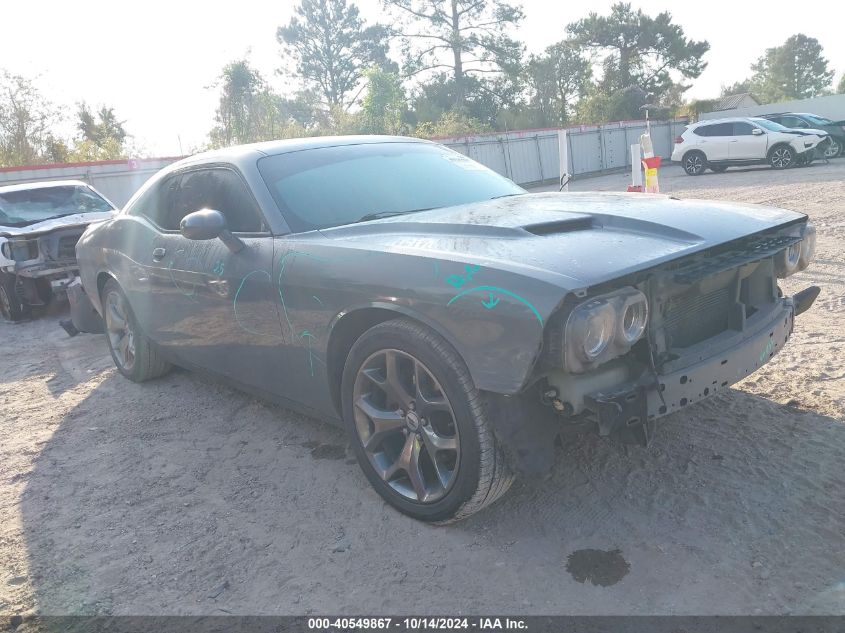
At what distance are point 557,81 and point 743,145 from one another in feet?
86.9

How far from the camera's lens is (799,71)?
3022 inches

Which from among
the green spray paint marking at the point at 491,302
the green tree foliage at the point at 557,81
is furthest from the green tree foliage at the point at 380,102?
the green spray paint marking at the point at 491,302

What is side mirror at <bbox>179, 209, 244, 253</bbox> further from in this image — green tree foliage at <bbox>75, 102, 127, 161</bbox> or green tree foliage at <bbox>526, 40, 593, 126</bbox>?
green tree foliage at <bbox>526, 40, 593, 126</bbox>

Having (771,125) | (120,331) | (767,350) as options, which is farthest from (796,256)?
(771,125)

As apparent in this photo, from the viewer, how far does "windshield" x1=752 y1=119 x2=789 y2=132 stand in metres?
19.0

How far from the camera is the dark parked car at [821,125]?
20.4m

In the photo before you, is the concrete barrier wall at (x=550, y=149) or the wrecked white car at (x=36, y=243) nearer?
the wrecked white car at (x=36, y=243)

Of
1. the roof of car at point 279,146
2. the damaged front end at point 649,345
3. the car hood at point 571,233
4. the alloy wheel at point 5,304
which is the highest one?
the roof of car at point 279,146

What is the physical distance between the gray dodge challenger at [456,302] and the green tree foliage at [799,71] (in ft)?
271

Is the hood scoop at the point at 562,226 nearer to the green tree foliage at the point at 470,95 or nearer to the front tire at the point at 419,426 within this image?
the front tire at the point at 419,426

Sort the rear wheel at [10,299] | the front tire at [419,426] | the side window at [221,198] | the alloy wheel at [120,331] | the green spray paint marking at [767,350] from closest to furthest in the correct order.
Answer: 1. the front tire at [419,426]
2. the green spray paint marking at [767,350]
3. the side window at [221,198]
4. the alloy wheel at [120,331]
5. the rear wheel at [10,299]

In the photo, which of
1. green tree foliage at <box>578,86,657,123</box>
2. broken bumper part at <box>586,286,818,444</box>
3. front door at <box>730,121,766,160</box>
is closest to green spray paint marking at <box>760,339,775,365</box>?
broken bumper part at <box>586,286,818,444</box>

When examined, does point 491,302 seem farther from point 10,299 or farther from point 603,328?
point 10,299

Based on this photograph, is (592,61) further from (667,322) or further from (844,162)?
(667,322)
